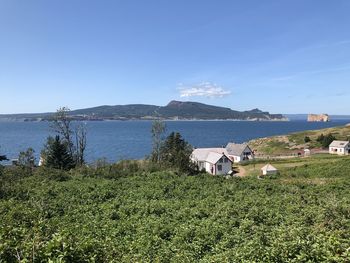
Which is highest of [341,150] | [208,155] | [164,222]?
[164,222]

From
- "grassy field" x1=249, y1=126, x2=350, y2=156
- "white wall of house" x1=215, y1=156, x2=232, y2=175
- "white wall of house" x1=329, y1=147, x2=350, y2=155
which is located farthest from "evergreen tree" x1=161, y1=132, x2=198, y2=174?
"grassy field" x1=249, y1=126, x2=350, y2=156

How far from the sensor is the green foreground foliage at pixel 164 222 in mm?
8156

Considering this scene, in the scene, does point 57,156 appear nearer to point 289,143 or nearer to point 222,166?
point 222,166

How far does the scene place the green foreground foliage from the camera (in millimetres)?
8156

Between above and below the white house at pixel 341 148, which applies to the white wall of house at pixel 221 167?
below

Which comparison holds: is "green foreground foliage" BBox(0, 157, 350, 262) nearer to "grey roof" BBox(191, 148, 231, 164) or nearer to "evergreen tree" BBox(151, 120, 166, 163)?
"evergreen tree" BBox(151, 120, 166, 163)

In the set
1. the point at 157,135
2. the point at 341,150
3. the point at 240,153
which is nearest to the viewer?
the point at 157,135

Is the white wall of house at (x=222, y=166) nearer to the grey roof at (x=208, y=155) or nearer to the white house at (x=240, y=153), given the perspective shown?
the grey roof at (x=208, y=155)

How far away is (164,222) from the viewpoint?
19375mm

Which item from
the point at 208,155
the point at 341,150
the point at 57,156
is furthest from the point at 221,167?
the point at 341,150

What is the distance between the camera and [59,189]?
30984 millimetres

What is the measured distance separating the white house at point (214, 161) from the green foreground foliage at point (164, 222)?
114 ft

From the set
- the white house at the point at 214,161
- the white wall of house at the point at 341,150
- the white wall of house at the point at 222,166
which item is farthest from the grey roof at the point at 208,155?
the white wall of house at the point at 341,150

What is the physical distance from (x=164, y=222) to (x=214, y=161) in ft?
191
